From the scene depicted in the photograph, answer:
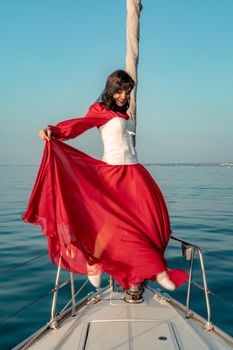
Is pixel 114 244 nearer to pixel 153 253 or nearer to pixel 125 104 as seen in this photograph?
pixel 153 253

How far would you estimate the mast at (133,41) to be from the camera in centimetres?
405

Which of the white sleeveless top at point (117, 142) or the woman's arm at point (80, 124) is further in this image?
the white sleeveless top at point (117, 142)

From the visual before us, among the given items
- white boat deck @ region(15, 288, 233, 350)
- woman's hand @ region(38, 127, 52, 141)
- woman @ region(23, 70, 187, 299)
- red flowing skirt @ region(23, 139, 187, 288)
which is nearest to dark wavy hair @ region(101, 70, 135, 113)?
woman @ region(23, 70, 187, 299)

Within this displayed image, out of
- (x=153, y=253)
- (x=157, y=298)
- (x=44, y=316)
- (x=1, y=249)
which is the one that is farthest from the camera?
(x=1, y=249)

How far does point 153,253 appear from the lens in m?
3.19

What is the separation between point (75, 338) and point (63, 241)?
777 millimetres

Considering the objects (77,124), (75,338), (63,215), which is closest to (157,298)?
(75,338)

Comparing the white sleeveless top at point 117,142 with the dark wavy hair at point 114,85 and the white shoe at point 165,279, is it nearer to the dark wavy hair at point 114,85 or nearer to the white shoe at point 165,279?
the dark wavy hair at point 114,85

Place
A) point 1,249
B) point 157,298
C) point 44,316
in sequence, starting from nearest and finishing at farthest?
point 157,298 → point 44,316 → point 1,249

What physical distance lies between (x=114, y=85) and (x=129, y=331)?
→ 7.05 feet

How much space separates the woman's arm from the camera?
10.1ft

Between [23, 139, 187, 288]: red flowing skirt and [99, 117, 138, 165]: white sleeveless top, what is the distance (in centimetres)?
7

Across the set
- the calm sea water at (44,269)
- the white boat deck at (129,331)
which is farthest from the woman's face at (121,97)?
the white boat deck at (129,331)

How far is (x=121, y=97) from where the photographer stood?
3484mm
